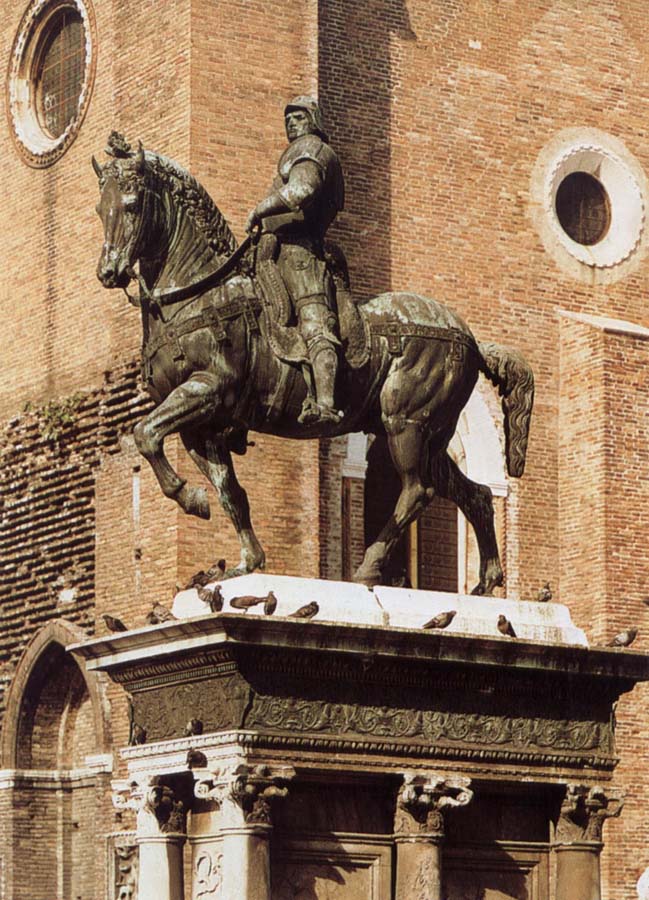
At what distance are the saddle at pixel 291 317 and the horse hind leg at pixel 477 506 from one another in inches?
33.6

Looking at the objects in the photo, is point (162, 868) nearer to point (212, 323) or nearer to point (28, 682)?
point (212, 323)

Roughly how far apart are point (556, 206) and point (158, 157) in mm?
10576

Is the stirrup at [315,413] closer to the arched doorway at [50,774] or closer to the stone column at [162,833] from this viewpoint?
the stone column at [162,833]

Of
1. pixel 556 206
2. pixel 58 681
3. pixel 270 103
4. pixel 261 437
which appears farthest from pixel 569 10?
pixel 58 681

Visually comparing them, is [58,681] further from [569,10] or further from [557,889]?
[557,889]

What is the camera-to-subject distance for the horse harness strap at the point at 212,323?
1312 cm

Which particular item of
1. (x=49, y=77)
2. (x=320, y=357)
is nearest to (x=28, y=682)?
(x=49, y=77)

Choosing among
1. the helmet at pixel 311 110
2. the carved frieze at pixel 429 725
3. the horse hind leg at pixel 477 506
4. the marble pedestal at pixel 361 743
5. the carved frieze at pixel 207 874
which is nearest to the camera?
the marble pedestal at pixel 361 743

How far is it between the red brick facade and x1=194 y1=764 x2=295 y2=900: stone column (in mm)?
7855

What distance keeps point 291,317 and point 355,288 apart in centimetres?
857

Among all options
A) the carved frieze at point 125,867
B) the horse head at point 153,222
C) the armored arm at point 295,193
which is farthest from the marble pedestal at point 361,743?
the carved frieze at point 125,867

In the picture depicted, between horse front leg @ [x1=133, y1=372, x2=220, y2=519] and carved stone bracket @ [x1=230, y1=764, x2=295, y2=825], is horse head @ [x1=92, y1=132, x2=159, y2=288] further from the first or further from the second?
carved stone bracket @ [x1=230, y1=764, x2=295, y2=825]

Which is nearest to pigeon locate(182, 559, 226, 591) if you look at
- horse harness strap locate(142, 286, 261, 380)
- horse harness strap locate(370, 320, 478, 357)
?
horse harness strap locate(142, 286, 261, 380)

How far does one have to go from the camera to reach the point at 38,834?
22.1m
